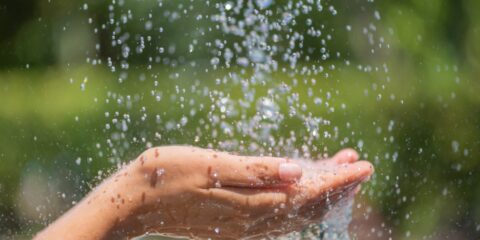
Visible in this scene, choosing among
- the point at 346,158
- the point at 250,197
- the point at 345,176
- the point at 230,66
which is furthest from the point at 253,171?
the point at 230,66

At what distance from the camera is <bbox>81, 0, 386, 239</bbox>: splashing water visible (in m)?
2.58

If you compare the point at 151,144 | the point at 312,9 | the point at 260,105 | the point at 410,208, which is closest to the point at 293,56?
the point at 312,9

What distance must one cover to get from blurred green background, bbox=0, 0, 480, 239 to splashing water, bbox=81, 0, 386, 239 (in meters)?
Result: 0.02

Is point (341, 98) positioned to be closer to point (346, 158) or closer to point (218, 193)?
point (346, 158)

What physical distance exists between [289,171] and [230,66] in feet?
6.88

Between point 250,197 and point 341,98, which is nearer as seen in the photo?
point 250,197

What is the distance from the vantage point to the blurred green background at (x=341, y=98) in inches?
116

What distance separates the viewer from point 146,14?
321 centimetres

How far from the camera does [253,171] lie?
117 cm

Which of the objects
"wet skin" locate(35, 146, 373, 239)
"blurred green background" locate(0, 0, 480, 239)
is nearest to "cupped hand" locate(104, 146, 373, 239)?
"wet skin" locate(35, 146, 373, 239)

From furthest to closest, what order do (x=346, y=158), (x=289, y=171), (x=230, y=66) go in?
(x=230, y=66) → (x=346, y=158) → (x=289, y=171)

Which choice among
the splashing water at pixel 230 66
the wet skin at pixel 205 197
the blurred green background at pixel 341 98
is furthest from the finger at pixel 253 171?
the blurred green background at pixel 341 98

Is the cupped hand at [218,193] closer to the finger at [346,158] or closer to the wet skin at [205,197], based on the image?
the wet skin at [205,197]

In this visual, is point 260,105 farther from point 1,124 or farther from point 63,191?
point 1,124
